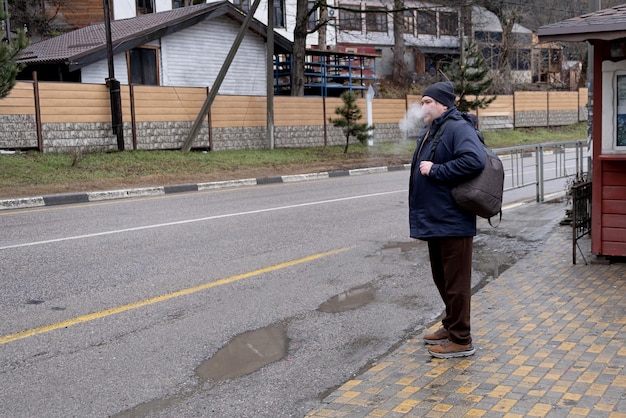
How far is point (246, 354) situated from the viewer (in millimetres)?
5320

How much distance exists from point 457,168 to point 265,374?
1.91m

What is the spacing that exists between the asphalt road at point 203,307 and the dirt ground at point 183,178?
4154mm

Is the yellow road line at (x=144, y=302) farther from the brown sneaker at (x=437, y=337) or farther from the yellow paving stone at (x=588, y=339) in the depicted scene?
the yellow paving stone at (x=588, y=339)

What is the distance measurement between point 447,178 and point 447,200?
0.61 feet

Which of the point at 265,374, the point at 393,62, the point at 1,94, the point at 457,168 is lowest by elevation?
the point at 265,374

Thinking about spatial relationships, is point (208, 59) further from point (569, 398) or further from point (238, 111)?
point (569, 398)

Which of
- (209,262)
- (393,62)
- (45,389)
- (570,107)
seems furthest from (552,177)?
(393,62)

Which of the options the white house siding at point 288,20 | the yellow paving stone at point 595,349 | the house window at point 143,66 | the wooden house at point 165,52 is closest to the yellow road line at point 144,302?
→ the yellow paving stone at point 595,349

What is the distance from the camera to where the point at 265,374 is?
16.1 ft

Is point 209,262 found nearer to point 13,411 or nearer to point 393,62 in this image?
point 13,411

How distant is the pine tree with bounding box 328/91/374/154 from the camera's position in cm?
→ 2634

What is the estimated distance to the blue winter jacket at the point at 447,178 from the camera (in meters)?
4.69

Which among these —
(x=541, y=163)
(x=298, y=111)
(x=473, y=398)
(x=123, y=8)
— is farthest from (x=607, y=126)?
(x=123, y=8)

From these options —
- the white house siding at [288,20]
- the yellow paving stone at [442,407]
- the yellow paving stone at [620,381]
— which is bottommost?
the yellow paving stone at [442,407]
